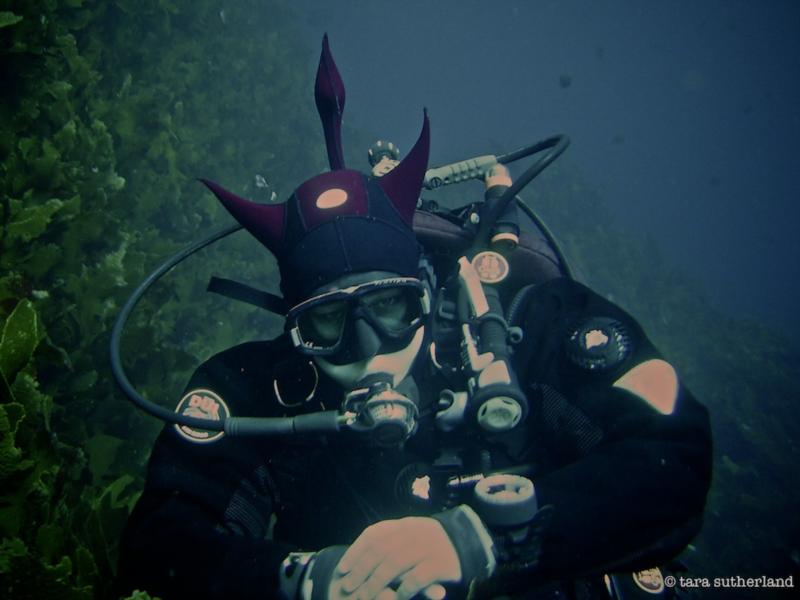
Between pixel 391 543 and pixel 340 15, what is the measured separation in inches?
4731

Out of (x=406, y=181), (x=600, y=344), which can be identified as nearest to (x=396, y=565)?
(x=600, y=344)

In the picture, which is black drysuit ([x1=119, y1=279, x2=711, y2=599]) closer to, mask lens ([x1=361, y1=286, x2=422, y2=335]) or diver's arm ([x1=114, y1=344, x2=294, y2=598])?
diver's arm ([x1=114, y1=344, x2=294, y2=598])

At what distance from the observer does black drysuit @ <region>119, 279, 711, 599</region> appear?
1.58m

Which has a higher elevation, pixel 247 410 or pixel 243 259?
pixel 243 259

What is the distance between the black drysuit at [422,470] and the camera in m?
1.58

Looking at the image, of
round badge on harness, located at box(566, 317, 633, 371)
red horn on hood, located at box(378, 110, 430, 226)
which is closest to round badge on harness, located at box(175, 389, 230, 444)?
red horn on hood, located at box(378, 110, 430, 226)

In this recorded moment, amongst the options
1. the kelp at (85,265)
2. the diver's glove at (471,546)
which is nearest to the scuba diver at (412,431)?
the diver's glove at (471,546)

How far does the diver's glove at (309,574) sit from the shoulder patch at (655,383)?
1.31 metres

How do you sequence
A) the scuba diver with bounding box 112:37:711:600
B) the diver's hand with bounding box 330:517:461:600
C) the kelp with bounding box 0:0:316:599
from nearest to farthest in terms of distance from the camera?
the diver's hand with bounding box 330:517:461:600, the scuba diver with bounding box 112:37:711:600, the kelp with bounding box 0:0:316:599

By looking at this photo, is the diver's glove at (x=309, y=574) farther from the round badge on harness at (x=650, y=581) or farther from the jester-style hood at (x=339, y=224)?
the round badge on harness at (x=650, y=581)

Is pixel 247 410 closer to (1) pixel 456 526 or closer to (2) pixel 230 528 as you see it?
(2) pixel 230 528

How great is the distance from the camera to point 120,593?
1.81 metres

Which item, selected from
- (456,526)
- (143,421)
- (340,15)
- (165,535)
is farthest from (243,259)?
(340,15)

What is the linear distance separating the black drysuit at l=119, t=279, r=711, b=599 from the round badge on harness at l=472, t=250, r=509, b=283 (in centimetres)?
24
